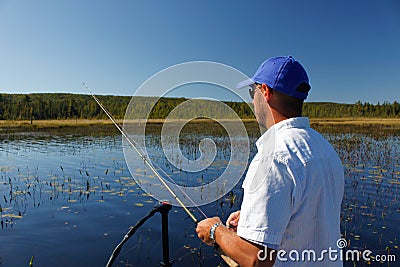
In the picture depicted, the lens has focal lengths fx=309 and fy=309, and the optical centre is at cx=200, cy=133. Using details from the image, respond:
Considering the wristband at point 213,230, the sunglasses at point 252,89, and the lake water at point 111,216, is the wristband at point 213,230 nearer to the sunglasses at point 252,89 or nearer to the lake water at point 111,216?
the sunglasses at point 252,89

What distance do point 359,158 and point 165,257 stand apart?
14.7 metres

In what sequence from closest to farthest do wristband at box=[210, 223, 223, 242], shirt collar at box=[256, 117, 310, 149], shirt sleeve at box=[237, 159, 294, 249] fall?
shirt sleeve at box=[237, 159, 294, 249], shirt collar at box=[256, 117, 310, 149], wristband at box=[210, 223, 223, 242]

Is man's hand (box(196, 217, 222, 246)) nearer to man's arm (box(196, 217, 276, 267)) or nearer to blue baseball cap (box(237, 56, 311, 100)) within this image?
man's arm (box(196, 217, 276, 267))

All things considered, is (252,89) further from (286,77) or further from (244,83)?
(286,77)

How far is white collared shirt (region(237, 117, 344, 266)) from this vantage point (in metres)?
1.46

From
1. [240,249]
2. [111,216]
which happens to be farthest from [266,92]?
[111,216]

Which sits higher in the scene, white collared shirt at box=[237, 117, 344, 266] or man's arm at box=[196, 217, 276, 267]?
white collared shirt at box=[237, 117, 344, 266]

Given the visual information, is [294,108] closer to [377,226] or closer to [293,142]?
[293,142]

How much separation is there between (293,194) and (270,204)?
0.12 meters

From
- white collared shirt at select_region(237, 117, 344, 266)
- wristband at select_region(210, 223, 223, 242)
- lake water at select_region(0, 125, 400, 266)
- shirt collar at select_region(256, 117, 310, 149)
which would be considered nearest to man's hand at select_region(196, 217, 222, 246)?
wristband at select_region(210, 223, 223, 242)

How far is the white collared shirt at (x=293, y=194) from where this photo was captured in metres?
1.46

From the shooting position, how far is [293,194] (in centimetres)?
148

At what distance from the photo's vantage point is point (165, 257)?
225cm

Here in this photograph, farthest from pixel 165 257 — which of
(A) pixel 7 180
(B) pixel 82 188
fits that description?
(A) pixel 7 180
